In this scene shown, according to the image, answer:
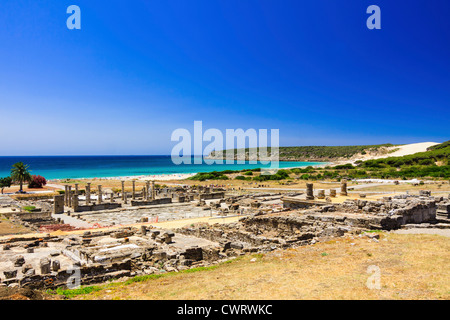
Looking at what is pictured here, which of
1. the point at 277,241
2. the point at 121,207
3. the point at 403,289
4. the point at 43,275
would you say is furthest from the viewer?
the point at 121,207

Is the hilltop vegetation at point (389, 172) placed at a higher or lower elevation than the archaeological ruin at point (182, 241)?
higher

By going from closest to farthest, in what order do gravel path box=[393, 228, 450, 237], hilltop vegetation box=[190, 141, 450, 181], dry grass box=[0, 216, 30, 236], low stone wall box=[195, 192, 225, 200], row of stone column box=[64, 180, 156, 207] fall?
gravel path box=[393, 228, 450, 237] → dry grass box=[0, 216, 30, 236] → row of stone column box=[64, 180, 156, 207] → low stone wall box=[195, 192, 225, 200] → hilltop vegetation box=[190, 141, 450, 181]

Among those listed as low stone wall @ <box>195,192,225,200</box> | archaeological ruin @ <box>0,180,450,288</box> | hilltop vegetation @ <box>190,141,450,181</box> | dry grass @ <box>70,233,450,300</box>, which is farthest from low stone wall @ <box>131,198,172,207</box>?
hilltop vegetation @ <box>190,141,450,181</box>

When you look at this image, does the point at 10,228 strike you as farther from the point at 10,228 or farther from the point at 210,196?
the point at 210,196

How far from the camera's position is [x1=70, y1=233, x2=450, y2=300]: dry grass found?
7711 millimetres

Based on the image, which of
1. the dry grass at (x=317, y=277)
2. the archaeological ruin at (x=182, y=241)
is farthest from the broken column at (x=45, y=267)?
the dry grass at (x=317, y=277)

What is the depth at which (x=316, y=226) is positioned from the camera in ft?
57.7

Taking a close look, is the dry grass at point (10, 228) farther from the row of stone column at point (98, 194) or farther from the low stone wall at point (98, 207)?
the row of stone column at point (98, 194)

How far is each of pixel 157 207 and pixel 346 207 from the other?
25041 mm

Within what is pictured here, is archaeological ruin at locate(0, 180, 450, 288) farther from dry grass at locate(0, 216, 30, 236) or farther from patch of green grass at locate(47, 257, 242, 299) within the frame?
patch of green grass at locate(47, 257, 242, 299)

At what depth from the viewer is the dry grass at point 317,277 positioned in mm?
7711
